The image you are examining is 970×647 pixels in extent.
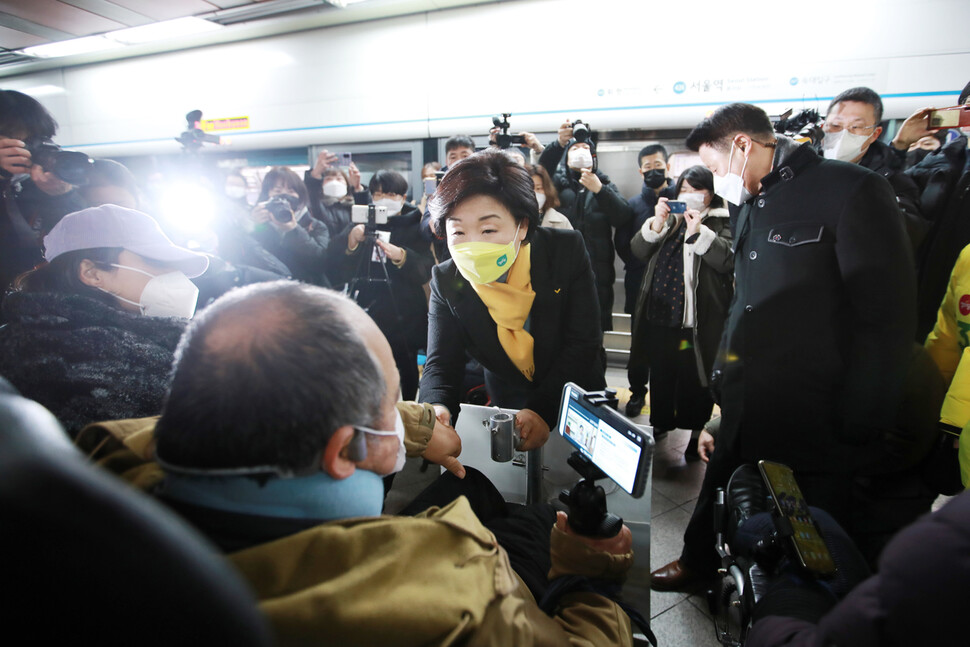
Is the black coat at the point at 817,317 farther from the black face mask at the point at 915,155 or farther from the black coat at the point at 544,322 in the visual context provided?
the black face mask at the point at 915,155

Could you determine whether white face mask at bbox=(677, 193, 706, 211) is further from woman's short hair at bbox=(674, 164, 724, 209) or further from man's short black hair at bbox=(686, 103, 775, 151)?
man's short black hair at bbox=(686, 103, 775, 151)

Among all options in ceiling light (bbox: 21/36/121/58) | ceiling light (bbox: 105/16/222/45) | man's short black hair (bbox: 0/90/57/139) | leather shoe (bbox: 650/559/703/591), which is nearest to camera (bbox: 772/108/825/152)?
leather shoe (bbox: 650/559/703/591)

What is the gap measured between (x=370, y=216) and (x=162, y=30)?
514cm

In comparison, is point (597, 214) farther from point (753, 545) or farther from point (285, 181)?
point (753, 545)

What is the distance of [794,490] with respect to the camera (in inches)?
43.4

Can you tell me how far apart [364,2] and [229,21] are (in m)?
1.84

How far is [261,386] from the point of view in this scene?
563 millimetres

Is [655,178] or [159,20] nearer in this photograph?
[655,178]

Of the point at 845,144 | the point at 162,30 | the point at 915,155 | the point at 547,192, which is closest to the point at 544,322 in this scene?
the point at 547,192

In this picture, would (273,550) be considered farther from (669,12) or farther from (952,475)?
(669,12)

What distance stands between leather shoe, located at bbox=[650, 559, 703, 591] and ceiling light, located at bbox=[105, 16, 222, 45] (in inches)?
270

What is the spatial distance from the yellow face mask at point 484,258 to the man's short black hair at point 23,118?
7.34 ft

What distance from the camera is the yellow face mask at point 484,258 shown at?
154 cm

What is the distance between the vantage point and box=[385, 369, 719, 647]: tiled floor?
66.1 inches
